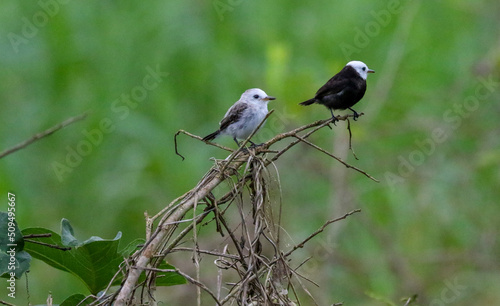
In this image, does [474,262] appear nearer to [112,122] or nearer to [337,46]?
[337,46]

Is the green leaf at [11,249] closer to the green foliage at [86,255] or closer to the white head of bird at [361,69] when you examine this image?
the green foliage at [86,255]

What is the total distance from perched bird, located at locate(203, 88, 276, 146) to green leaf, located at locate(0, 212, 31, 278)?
277 cm

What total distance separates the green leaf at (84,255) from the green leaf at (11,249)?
0.05m

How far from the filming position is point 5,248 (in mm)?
2783

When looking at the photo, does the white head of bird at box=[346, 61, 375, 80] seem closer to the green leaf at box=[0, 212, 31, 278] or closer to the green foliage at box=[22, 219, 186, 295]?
the green foliage at box=[22, 219, 186, 295]

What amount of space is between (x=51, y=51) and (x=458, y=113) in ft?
12.6

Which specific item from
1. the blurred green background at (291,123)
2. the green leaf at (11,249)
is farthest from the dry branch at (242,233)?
the blurred green background at (291,123)

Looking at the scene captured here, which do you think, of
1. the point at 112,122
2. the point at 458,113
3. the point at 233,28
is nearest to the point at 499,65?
the point at 458,113

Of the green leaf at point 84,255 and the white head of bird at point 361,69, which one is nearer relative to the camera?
the green leaf at point 84,255

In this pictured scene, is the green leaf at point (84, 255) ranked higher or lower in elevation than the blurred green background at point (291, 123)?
lower

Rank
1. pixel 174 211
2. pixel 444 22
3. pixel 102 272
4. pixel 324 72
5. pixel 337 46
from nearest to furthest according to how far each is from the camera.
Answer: pixel 174 211, pixel 102 272, pixel 324 72, pixel 337 46, pixel 444 22

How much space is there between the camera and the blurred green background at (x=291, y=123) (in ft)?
22.5

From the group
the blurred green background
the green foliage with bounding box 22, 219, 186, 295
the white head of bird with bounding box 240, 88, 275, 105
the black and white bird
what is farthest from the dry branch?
the blurred green background

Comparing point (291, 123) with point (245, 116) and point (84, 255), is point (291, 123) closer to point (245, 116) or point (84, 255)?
point (245, 116)
